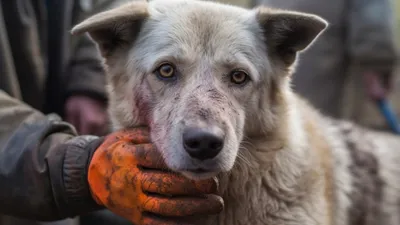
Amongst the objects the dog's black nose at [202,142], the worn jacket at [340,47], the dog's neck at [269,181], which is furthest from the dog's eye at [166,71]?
the worn jacket at [340,47]

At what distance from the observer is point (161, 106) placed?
102 inches

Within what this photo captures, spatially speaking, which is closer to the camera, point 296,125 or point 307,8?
point 296,125

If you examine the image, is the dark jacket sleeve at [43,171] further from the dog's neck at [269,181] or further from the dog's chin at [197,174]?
the dog's neck at [269,181]

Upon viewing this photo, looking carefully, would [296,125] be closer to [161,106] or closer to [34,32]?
[161,106]

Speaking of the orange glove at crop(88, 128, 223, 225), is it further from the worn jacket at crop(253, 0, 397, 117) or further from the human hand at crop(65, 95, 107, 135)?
the worn jacket at crop(253, 0, 397, 117)

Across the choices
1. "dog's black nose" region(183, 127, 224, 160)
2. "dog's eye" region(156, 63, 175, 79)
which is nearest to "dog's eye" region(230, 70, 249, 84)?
"dog's eye" region(156, 63, 175, 79)

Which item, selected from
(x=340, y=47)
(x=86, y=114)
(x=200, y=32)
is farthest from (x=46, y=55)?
(x=340, y=47)

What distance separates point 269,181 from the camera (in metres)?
2.76

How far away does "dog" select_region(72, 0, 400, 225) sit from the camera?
2.49 m

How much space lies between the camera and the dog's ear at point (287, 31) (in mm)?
2736

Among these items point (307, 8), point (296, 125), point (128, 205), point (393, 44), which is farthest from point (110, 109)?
point (393, 44)

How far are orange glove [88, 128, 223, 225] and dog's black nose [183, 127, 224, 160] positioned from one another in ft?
0.52

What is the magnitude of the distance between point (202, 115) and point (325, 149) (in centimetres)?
93

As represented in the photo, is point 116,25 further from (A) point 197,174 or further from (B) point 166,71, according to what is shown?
(A) point 197,174
